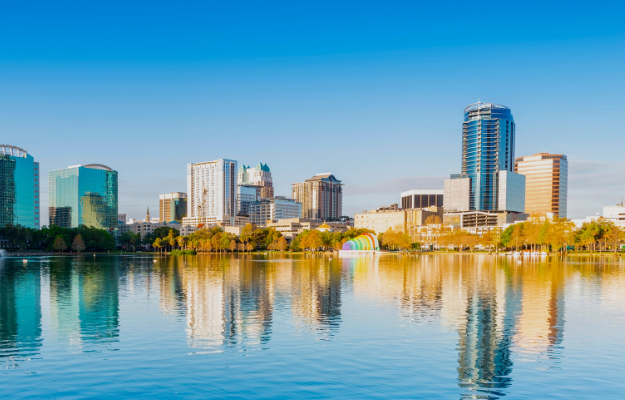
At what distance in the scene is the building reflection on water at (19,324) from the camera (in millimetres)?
26153

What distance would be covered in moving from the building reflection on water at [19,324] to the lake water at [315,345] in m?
0.11

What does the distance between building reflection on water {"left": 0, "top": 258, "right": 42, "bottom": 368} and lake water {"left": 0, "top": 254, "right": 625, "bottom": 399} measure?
0.38ft

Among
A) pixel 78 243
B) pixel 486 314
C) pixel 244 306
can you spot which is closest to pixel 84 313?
pixel 244 306

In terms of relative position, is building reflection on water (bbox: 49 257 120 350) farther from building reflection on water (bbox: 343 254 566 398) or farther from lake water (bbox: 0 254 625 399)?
building reflection on water (bbox: 343 254 566 398)

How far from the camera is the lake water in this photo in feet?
68.9

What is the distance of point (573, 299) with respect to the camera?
4541 centimetres

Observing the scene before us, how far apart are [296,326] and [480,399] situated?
15297 millimetres

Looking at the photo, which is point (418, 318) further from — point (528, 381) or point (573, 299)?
point (573, 299)

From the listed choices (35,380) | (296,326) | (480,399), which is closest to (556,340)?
(480,399)

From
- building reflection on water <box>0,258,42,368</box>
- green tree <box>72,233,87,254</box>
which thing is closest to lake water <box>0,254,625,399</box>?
building reflection on water <box>0,258,42,368</box>

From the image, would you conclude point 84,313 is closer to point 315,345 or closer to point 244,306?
point 244,306

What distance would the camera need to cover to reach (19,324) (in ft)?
113

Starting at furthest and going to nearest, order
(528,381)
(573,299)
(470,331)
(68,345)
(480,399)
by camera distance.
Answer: (573,299), (470,331), (68,345), (528,381), (480,399)

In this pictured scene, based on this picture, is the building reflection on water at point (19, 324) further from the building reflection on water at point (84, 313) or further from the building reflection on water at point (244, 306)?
the building reflection on water at point (244, 306)
